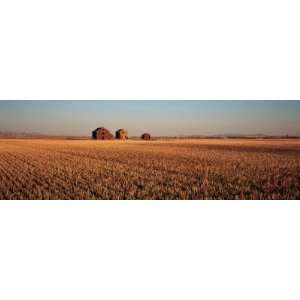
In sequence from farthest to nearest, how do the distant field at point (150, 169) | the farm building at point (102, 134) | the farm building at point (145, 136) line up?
the farm building at point (145, 136) → the farm building at point (102, 134) → the distant field at point (150, 169)

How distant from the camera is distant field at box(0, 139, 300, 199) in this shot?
728 cm

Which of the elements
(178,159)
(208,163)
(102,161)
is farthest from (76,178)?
(208,163)

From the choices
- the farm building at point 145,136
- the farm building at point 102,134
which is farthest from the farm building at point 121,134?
the farm building at point 145,136

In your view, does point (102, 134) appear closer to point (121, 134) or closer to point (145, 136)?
point (121, 134)

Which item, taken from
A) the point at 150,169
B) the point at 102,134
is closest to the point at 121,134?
the point at 102,134

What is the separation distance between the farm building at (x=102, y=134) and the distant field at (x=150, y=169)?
0.52ft

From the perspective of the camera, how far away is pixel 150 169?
317 inches

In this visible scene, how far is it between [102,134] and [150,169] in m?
1.09

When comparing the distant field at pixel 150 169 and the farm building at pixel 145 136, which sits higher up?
the farm building at pixel 145 136

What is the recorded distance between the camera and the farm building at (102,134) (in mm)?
7730

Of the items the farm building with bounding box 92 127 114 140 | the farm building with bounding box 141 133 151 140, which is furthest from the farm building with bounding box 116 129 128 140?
the farm building with bounding box 141 133 151 140

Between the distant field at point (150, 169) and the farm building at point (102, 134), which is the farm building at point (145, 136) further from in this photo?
the farm building at point (102, 134)
